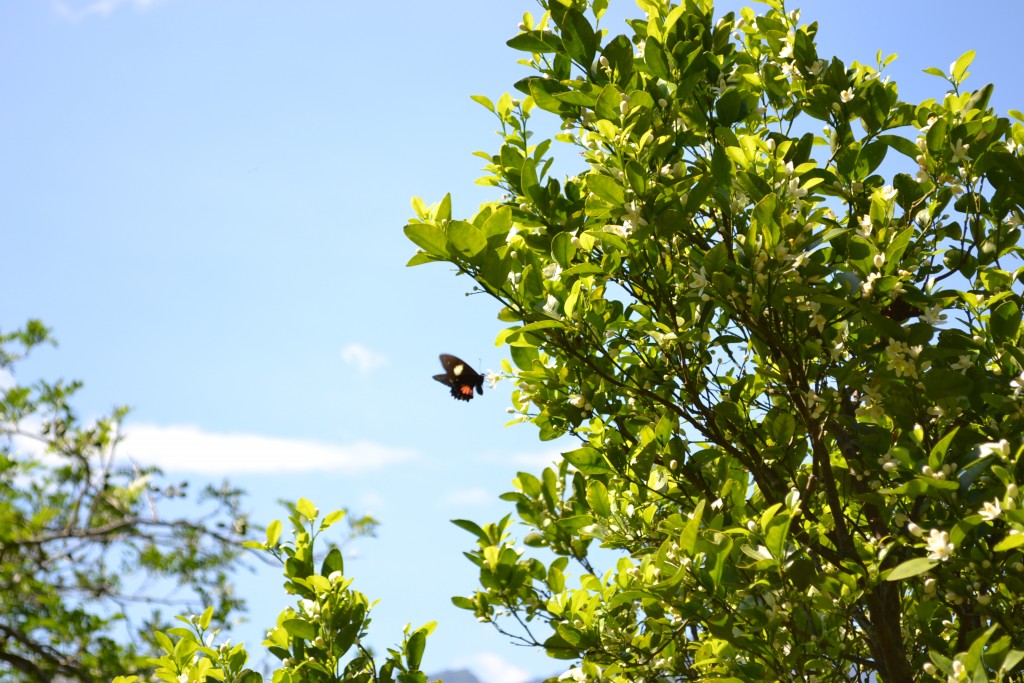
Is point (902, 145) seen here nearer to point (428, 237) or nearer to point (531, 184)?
point (531, 184)

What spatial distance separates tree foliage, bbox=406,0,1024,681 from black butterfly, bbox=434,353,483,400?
13 cm

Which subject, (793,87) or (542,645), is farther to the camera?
(793,87)

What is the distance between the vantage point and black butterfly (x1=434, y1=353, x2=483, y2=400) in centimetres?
281

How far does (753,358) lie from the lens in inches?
110

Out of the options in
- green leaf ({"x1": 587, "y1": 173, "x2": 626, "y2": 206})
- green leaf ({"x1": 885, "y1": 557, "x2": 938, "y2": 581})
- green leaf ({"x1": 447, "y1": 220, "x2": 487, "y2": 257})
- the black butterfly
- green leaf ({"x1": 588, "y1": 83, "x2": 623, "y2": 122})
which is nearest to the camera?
green leaf ({"x1": 885, "y1": 557, "x2": 938, "y2": 581})

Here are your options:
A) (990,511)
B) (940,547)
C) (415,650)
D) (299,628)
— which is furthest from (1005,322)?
(299,628)

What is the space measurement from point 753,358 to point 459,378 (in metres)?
1.01

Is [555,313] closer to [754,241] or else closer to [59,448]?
[754,241]

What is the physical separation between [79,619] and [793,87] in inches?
286

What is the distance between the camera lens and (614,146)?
2297 millimetres

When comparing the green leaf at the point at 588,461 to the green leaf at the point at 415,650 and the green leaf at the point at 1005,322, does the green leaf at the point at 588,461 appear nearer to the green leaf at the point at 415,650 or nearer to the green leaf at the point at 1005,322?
the green leaf at the point at 415,650

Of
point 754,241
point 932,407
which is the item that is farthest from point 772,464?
point 754,241

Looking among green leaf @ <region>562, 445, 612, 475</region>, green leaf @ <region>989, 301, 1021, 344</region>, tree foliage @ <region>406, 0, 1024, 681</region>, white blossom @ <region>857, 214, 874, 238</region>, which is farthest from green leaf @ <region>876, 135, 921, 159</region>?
green leaf @ <region>562, 445, 612, 475</region>

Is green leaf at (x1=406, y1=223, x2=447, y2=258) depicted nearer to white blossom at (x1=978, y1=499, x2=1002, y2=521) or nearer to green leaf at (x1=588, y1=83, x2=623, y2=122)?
green leaf at (x1=588, y1=83, x2=623, y2=122)
